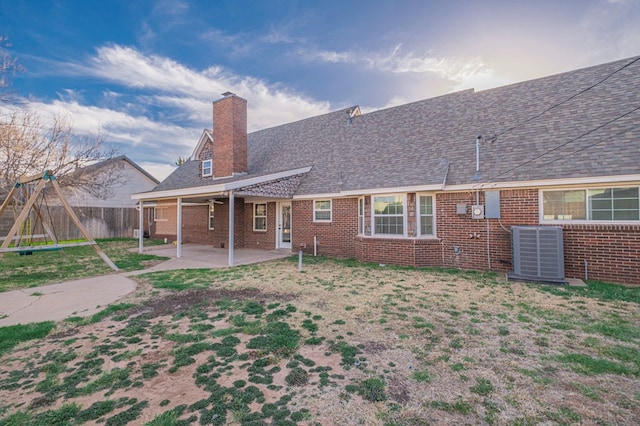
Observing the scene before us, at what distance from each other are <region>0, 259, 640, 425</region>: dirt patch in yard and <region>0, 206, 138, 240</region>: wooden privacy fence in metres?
17.7

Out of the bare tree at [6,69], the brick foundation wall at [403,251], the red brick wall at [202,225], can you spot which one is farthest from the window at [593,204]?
the bare tree at [6,69]

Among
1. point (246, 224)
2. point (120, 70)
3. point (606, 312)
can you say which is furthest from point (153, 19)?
point (606, 312)

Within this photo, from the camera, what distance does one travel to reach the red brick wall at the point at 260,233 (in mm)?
14023

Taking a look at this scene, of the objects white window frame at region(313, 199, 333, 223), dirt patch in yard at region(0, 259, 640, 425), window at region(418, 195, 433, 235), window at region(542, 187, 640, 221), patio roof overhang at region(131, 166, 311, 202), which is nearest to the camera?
dirt patch in yard at region(0, 259, 640, 425)

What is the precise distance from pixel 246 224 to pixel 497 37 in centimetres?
1283

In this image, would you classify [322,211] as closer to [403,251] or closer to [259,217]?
[259,217]

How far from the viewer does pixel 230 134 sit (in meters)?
14.5

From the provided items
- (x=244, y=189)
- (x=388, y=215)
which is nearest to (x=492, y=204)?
(x=388, y=215)

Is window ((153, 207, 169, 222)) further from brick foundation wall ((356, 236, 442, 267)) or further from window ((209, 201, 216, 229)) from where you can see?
brick foundation wall ((356, 236, 442, 267))

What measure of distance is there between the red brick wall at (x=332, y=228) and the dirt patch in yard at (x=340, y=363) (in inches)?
216

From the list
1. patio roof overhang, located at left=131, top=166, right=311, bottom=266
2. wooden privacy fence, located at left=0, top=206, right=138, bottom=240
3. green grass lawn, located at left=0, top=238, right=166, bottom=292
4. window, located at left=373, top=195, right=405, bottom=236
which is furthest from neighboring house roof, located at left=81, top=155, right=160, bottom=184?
window, located at left=373, top=195, right=405, bottom=236

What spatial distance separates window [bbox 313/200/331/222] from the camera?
12.3 metres

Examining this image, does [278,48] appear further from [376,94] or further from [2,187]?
[2,187]

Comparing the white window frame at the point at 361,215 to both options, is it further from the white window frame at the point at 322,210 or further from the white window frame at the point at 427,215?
the white window frame at the point at 427,215
